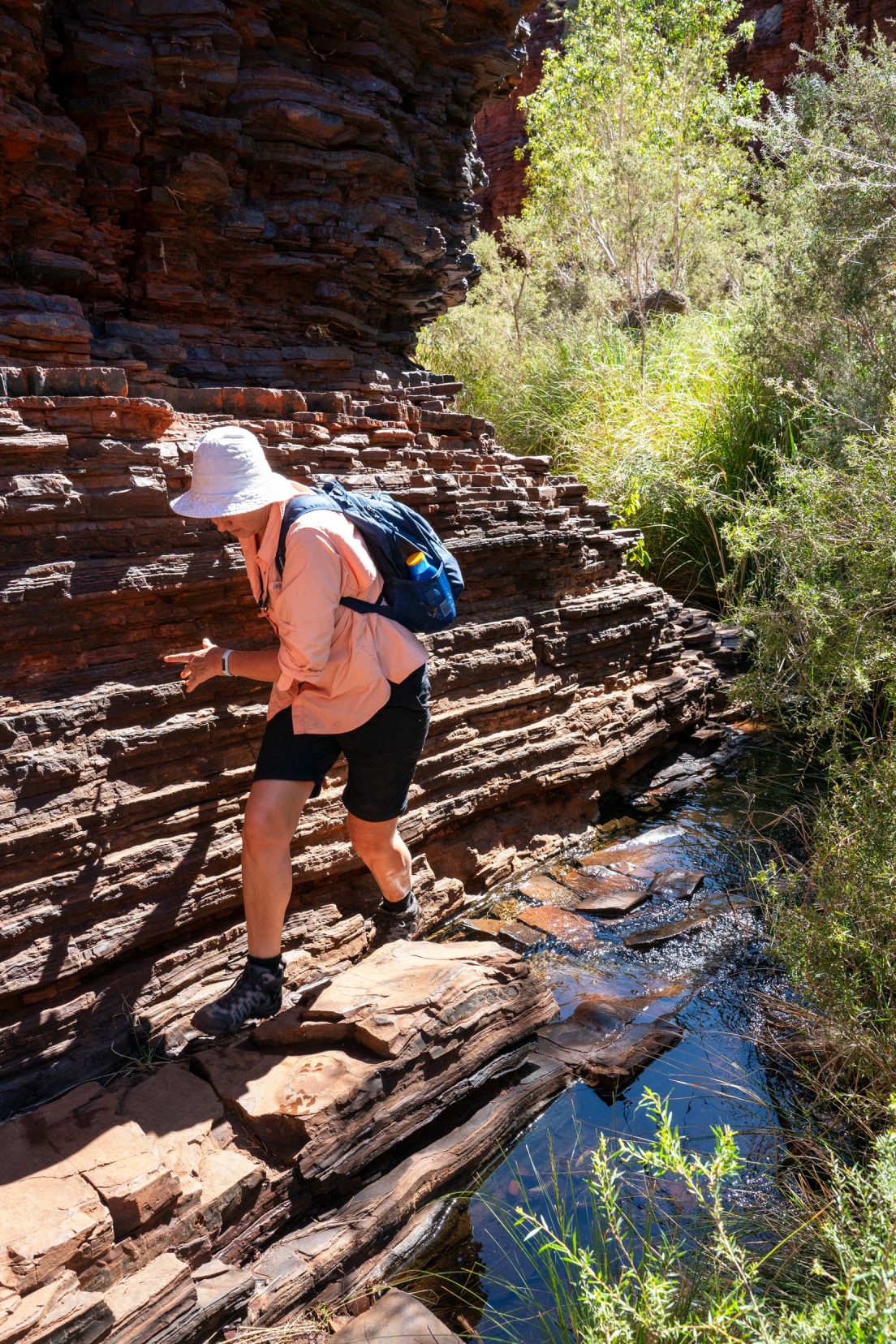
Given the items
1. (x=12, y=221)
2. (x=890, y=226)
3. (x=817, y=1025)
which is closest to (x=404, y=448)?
(x=12, y=221)

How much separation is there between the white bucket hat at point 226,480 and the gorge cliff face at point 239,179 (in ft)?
7.13

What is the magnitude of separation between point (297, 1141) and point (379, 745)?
4.47 feet

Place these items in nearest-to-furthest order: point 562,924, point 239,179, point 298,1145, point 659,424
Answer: point 298,1145, point 562,924, point 239,179, point 659,424

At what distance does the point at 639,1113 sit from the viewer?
399cm

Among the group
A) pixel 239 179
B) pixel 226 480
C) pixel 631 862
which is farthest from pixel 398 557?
pixel 239 179

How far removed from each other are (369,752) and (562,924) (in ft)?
6.73

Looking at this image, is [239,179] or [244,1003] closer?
[244,1003]

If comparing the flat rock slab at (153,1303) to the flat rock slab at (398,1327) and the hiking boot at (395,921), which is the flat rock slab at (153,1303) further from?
the hiking boot at (395,921)

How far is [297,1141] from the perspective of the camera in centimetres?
337

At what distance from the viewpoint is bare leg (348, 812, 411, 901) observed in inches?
164

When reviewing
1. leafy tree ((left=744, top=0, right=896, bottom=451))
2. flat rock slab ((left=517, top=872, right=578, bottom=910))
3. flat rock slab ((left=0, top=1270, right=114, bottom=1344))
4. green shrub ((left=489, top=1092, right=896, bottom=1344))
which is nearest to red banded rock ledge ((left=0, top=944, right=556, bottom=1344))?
flat rock slab ((left=0, top=1270, right=114, bottom=1344))

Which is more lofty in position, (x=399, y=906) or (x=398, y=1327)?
(x=399, y=906)

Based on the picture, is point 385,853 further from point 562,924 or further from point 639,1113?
point 562,924

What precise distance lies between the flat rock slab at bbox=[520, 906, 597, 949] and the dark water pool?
8 centimetres
